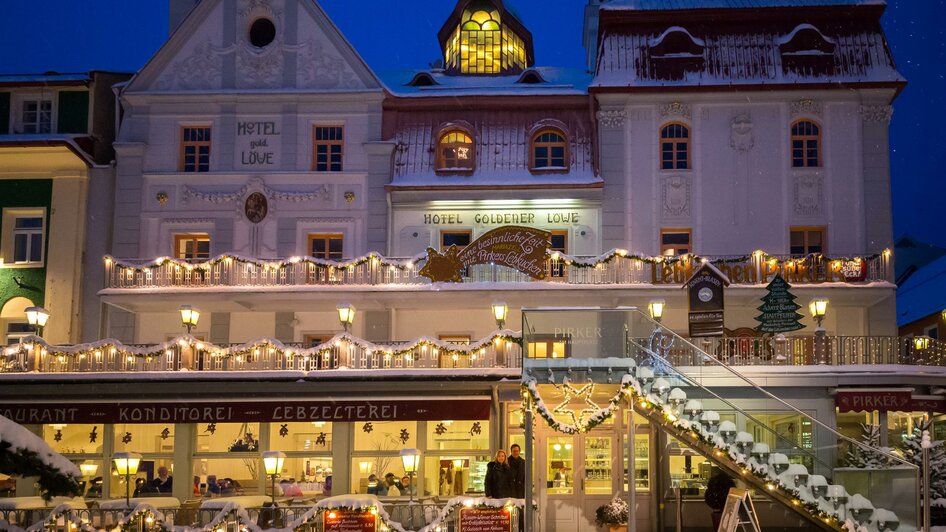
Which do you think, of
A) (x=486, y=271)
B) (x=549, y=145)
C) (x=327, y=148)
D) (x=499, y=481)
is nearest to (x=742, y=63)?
(x=549, y=145)

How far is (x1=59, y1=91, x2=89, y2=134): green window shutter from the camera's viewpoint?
1308 inches

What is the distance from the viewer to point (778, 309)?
91.0 ft

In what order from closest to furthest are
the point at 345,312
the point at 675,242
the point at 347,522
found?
the point at 347,522, the point at 345,312, the point at 675,242

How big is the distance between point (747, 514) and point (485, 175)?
1401 centimetres

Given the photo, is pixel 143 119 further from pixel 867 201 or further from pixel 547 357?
pixel 867 201

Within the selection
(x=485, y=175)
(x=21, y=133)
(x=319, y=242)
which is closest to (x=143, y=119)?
(x=21, y=133)

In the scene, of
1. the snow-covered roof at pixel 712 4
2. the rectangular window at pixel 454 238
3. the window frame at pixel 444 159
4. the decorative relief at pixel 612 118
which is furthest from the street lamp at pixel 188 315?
the snow-covered roof at pixel 712 4

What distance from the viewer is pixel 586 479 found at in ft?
88.7

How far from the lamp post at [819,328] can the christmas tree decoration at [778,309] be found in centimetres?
38

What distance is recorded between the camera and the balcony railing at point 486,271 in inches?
1169

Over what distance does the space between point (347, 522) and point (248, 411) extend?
5680mm

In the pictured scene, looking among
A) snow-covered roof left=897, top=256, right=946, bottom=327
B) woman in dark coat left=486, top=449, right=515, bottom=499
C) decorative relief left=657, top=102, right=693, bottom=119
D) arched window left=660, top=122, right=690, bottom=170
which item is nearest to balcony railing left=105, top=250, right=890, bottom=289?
arched window left=660, top=122, right=690, bottom=170

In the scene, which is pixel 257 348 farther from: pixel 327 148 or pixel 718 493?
pixel 718 493

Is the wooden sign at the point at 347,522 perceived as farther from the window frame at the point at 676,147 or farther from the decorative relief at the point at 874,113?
the decorative relief at the point at 874,113
